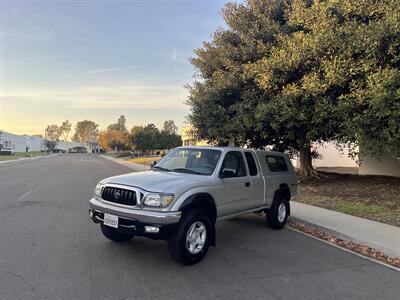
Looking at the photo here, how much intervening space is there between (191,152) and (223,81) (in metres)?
8.31

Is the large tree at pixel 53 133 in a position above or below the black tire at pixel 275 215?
above

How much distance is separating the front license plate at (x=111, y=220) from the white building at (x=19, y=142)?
117039 millimetres

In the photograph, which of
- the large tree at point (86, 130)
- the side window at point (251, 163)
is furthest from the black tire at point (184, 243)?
the large tree at point (86, 130)

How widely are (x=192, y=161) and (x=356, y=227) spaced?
4.20 meters

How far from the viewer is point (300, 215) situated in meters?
9.79

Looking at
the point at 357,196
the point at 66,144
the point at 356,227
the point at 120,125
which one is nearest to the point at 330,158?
the point at 357,196

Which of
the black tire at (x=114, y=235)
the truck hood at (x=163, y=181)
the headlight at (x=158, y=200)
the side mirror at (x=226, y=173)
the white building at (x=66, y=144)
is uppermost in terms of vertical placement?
the white building at (x=66, y=144)

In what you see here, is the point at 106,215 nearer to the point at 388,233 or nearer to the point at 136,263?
the point at 136,263

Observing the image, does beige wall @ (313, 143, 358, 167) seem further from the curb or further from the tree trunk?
the curb

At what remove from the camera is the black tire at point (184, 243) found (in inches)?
216

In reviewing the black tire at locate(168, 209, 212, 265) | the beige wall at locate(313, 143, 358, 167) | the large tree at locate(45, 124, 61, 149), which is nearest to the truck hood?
the black tire at locate(168, 209, 212, 265)

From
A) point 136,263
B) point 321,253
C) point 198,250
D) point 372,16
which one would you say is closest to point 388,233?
point 321,253

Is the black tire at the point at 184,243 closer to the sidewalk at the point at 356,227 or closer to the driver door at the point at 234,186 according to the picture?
the driver door at the point at 234,186

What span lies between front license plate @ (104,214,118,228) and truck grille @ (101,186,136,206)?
25cm
